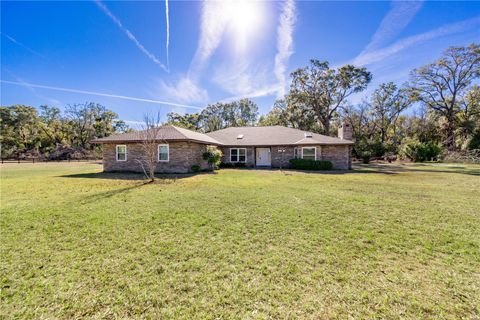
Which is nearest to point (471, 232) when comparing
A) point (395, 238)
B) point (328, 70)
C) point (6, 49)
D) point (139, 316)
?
Answer: point (395, 238)

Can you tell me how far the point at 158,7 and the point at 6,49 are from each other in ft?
31.7

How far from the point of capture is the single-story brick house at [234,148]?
14945mm

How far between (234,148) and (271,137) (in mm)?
3905

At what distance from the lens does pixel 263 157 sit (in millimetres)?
20188

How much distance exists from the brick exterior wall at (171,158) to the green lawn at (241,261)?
859 centimetres

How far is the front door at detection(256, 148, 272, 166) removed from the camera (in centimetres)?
2000

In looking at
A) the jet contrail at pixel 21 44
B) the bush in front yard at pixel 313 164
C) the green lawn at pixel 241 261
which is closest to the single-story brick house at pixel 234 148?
the bush in front yard at pixel 313 164

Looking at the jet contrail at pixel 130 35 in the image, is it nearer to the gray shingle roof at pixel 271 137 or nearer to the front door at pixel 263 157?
the gray shingle roof at pixel 271 137

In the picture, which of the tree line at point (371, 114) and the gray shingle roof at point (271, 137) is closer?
the gray shingle roof at point (271, 137)

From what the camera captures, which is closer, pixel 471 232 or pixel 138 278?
pixel 138 278

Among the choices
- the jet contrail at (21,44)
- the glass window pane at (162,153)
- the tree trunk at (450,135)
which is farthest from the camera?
the tree trunk at (450,135)

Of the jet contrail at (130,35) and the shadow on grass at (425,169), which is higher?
the jet contrail at (130,35)

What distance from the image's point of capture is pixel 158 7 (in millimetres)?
10625

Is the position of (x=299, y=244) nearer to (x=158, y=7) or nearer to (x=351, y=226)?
(x=351, y=226)
